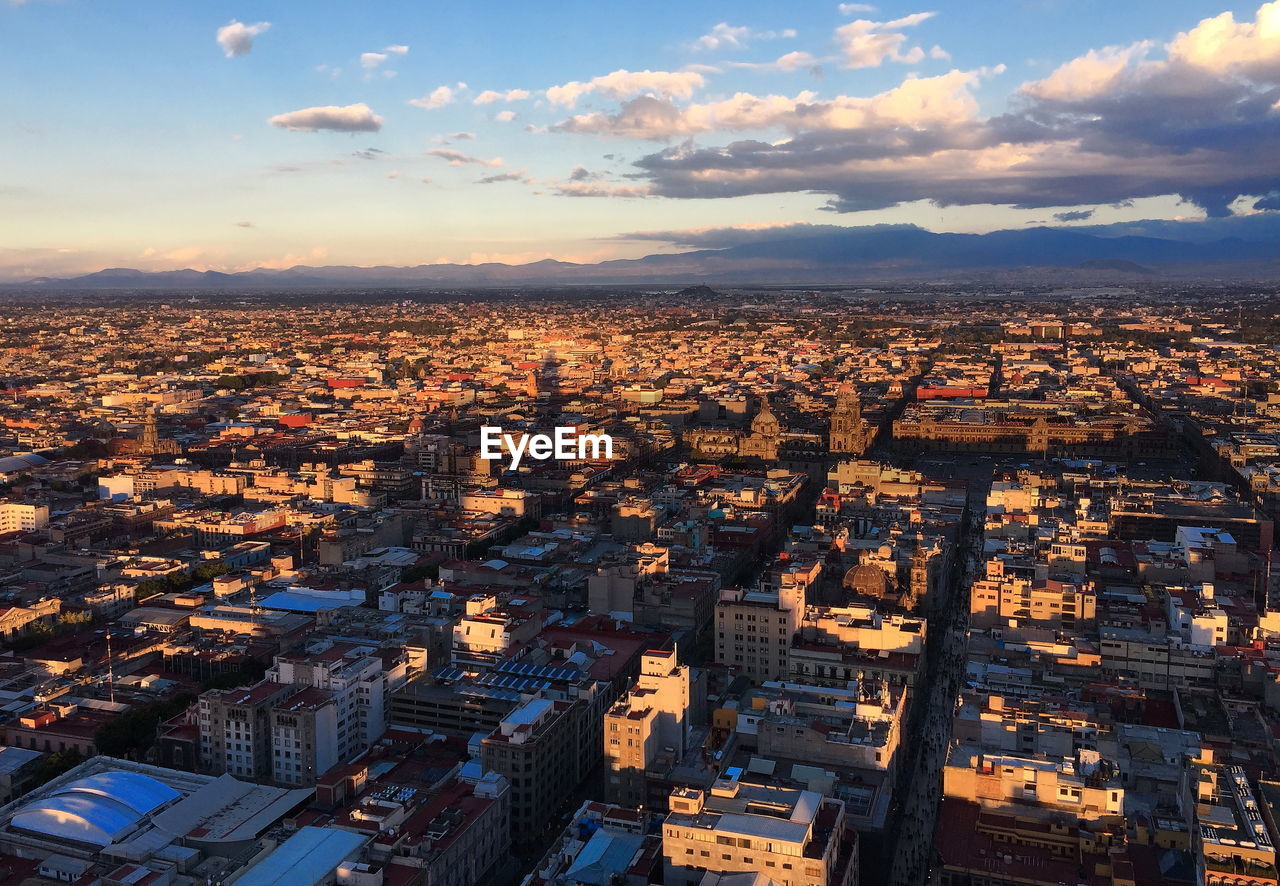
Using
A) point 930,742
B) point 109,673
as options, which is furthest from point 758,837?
point 109,673

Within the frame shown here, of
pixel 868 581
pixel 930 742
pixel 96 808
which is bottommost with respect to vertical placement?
pixel 930 742

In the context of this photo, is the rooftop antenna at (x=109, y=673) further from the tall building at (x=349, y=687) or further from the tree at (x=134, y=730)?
the tall building at (x=349, y=687)

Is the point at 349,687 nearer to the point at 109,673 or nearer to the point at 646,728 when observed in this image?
the point at 646,728

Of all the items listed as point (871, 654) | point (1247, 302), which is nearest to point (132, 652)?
point (871, 654)

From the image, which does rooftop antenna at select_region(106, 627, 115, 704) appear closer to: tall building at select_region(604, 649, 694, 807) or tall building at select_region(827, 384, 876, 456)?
tall building at select_region(604, 649, 694, 807)

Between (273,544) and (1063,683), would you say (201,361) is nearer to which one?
(273,544)

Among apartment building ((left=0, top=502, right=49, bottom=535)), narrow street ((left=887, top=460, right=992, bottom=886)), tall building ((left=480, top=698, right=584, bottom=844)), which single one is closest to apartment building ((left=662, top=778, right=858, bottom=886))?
narrow street ((left=887, top=460, right=992, bottom=886))

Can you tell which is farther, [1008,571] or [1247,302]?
[1247,302]
